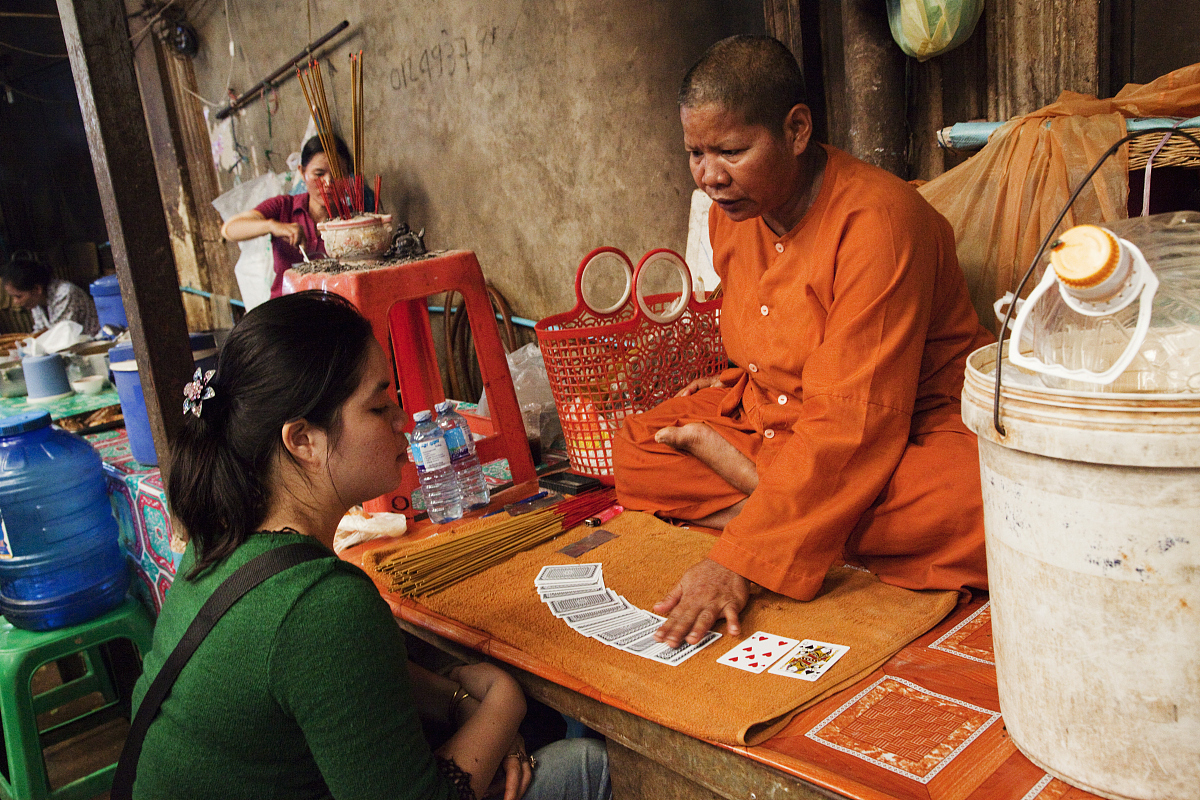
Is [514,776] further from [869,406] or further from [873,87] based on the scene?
[873,87]

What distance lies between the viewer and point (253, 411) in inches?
56.0

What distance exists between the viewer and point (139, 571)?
130 inches

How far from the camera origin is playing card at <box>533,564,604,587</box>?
2104mm

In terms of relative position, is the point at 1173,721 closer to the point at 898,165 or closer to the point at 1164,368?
the point at 1164,368

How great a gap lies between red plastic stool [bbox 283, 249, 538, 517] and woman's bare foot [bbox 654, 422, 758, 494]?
665 mm

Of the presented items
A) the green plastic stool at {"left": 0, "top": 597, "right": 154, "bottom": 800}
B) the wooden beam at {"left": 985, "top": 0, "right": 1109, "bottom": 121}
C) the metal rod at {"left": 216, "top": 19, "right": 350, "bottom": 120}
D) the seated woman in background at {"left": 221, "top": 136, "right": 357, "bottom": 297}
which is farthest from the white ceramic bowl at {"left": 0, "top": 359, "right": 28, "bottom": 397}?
the wooden beam at {"left": 985, "top": 0, "right": 1109, "bottom": 121}

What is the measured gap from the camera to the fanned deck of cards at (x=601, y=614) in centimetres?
173

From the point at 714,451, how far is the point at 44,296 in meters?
6.63

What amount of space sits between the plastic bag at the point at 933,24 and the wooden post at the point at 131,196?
2099 millimetres

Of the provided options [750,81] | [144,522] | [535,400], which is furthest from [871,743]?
[144,522]

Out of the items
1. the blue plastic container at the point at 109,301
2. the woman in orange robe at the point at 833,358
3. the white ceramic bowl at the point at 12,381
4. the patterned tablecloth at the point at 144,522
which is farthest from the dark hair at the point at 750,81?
the blue plastic container at the point at 109,301

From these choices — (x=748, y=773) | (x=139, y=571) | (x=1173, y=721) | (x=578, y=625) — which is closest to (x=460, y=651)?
(x=578, y=625)

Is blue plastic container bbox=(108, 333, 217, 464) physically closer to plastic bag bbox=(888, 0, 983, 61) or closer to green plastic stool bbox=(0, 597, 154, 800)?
green plastic stool bbox=(0, 597, 154, 800)

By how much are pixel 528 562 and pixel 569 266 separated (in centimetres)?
249
